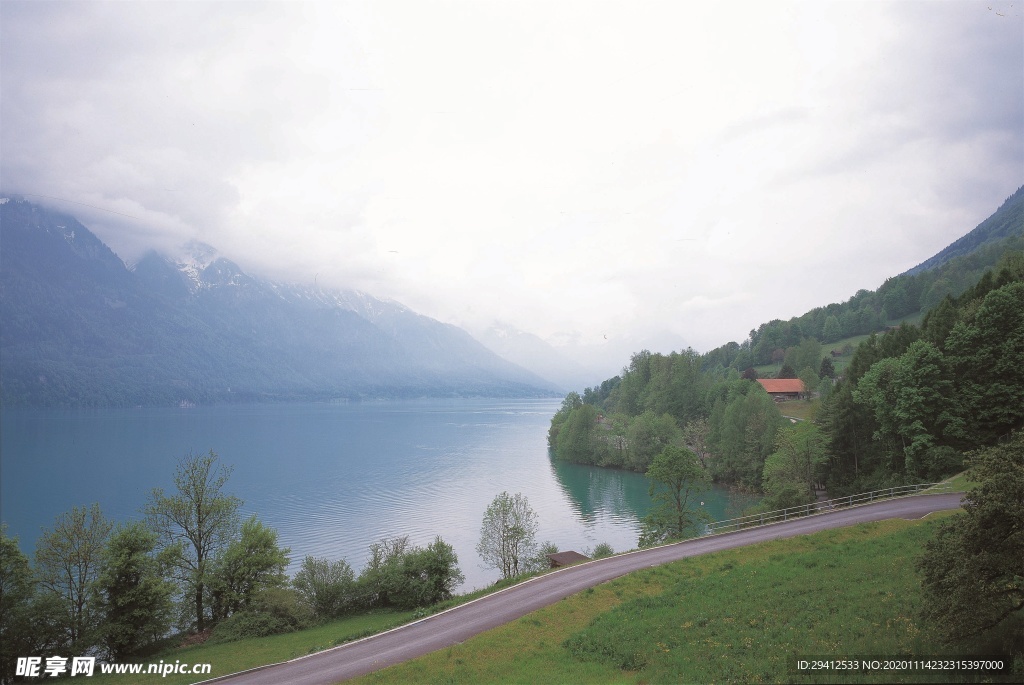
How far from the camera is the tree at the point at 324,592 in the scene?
3095cm

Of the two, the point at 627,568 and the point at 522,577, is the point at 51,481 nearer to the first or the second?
the point at 522,577

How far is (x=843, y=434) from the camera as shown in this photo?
169 ft

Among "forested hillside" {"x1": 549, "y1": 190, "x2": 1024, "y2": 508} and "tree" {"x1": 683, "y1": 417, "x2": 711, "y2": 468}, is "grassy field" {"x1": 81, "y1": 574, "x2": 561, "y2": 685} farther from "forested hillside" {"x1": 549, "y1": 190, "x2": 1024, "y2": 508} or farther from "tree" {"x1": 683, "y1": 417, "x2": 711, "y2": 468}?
"tree" {"x1": 683, "y1": 417, "x2": 711, "y2": 468}

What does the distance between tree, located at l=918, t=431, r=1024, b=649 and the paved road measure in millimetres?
15101

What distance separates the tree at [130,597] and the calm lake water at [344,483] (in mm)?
18945

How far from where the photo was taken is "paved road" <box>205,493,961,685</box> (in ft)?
62.2

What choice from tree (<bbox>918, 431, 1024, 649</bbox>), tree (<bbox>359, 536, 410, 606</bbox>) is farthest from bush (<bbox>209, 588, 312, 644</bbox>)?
tree (<bbox>918, 431, 1024, 649</bbox>)

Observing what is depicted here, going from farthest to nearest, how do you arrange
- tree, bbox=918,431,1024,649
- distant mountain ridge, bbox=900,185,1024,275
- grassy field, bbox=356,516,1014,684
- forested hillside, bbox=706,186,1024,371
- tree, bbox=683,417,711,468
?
distant mountain ridge, bbox=900,185,1024,275, forested hillside, bbox=706,186,1024,371, tree, bbox=683,417,711,468, grassy field, bbox=356,516,1014,684, tree, bbox=918,431,1024,649

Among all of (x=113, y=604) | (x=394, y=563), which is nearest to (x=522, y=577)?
(x=394, y=563)

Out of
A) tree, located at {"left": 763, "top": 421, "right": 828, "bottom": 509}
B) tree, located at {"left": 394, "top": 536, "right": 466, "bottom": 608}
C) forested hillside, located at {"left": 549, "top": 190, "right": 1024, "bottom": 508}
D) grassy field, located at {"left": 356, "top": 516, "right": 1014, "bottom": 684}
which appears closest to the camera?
grassy field, located at {"left": 356, "top": 516, "right": 1014, "bottom": 684}

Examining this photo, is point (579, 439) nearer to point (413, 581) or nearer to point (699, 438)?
point (699, 438)

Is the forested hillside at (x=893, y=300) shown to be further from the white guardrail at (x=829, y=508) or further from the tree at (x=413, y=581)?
the tree at (x=413, y=581)

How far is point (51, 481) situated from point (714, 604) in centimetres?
10139

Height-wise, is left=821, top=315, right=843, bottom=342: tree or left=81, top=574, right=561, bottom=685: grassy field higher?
left=821, top=315, right=843, bottom=342: tree
